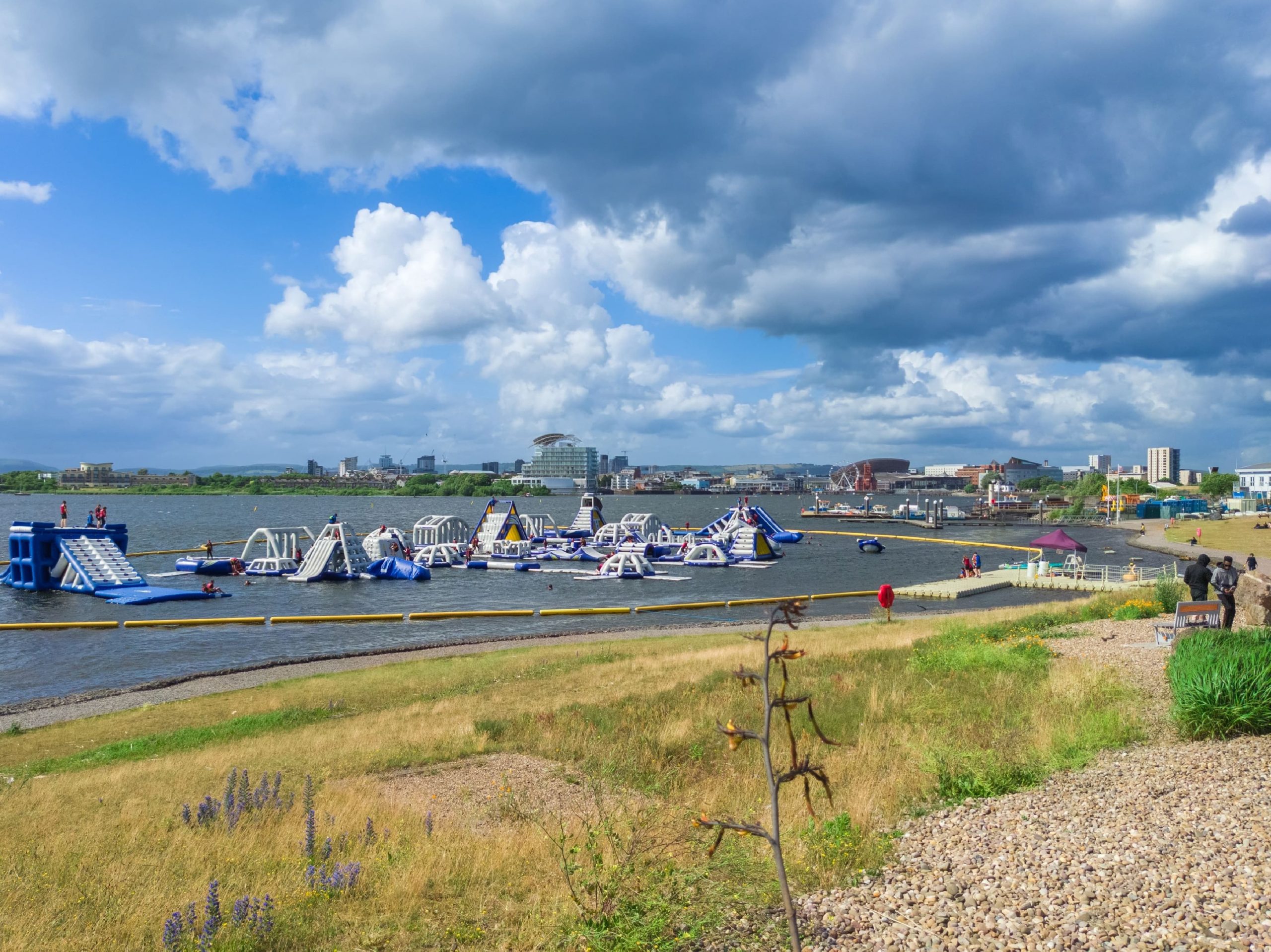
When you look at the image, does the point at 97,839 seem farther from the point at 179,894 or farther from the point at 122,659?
the point at 122,659

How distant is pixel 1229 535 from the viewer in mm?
75438

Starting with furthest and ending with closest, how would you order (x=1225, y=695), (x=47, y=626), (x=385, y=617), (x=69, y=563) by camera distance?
(x=69, y=563) < (x=385, y=617) < (x=47, y=626) < (x=1225, y=695)

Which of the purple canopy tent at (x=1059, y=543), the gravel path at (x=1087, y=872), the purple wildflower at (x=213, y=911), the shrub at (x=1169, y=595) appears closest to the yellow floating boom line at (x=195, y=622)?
the purple wildflower at (x=213, y=911)

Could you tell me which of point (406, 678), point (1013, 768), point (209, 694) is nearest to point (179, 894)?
point (1013, 768)

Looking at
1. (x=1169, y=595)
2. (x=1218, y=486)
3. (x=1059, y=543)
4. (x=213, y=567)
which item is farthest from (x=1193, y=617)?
(x=1218, y=486)

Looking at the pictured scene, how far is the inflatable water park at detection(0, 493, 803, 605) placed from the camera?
49.3m

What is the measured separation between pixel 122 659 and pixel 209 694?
10.5 m

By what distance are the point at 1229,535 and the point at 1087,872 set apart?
283ft

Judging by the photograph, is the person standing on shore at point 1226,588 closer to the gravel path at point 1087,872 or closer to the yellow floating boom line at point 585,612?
the gravel path at point 1087,872

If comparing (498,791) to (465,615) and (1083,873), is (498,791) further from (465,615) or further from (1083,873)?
(465,615)

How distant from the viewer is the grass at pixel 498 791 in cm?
640

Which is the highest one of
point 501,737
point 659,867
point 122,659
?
point 659,867

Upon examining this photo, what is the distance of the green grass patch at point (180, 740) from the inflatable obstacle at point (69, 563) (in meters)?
32.7

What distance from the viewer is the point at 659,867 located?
22.7 ft
